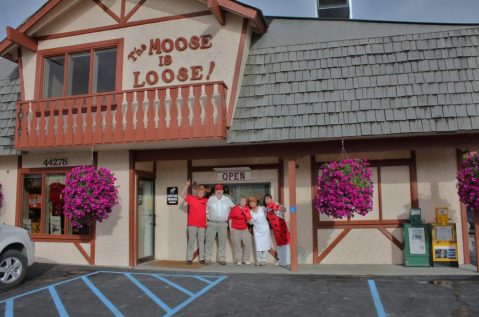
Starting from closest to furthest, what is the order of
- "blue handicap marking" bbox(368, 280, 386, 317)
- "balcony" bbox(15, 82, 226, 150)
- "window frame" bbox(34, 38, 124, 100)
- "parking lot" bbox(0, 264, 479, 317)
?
1. "blue handicap marking" bbox(368, 280, 386, 317)
2. "parking lot" bbox(0, 264, 479, 317)
3. "balcony" bbox(15, 82, 226, 150)
4. "window frame" bbox(34, 38, 124, 100)

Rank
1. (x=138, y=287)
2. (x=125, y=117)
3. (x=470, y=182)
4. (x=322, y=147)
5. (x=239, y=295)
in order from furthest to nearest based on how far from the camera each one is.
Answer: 1. (x=125, y=117)
2. (x=322, y=147)
3. (x=470, y=182)
4. (x=138, y=287)
5. (x=239, y=295)

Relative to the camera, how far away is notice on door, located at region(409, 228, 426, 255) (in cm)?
914

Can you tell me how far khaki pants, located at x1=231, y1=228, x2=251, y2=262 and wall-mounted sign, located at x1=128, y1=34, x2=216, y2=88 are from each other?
357cm

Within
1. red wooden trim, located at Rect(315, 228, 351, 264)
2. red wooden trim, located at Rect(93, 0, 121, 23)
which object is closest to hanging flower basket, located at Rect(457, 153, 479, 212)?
red wooden trim, located at Rect(315, 228, 351, 264)

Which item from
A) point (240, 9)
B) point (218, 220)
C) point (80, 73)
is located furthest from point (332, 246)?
point (80, 73)

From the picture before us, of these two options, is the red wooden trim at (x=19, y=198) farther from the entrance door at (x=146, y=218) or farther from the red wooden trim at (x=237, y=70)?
the red wooden trim at (x=237, y=70)

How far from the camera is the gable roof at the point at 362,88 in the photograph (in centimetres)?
834

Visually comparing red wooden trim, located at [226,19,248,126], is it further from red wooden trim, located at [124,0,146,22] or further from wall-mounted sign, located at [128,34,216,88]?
red wooden trim, located at [124,0,146,22]

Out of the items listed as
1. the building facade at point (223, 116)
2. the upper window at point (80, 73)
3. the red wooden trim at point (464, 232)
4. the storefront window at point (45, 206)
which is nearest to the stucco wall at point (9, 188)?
the building facade at point (223, 116)

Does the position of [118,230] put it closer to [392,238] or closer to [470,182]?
[392,238]

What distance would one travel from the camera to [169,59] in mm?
10039

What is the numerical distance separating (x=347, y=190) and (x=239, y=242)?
326cm

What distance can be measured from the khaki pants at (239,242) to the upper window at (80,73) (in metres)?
4.50

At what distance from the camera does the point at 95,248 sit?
Answer: 10.2 meters
